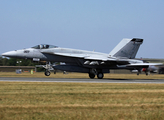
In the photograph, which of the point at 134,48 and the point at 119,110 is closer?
the point at 119,110

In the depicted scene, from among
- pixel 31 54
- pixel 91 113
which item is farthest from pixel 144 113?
pixel 31 54

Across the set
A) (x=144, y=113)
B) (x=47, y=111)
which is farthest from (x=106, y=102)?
(x=47, y=111)

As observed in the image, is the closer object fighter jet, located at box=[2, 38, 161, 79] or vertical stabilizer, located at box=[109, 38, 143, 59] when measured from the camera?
fighter jet, located at box=[2, 38, 161, 79]

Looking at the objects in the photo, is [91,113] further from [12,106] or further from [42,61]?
[42,61]

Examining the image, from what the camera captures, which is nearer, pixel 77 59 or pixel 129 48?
pixel 77 59

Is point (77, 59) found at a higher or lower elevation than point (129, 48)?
lower

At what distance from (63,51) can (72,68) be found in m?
2.05

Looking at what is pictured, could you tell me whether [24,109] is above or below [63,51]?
below

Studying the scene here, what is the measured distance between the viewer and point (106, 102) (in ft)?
29.5

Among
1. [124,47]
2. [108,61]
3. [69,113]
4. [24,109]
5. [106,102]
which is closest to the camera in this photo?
[69,113]

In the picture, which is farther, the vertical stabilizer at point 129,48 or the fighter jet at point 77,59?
the vertical stabilizer at point 129,48

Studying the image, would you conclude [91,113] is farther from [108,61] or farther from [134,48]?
[134,48]

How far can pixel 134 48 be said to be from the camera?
88.9ft

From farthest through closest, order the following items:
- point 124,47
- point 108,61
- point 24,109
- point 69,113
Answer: point 124,47
point 108,61
point 24,109
point 69,113
